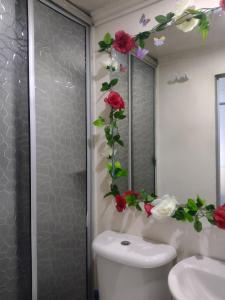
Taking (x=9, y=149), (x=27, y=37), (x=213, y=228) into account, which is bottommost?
(x=213, y=228)

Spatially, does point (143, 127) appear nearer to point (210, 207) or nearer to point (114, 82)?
point (114, 82)

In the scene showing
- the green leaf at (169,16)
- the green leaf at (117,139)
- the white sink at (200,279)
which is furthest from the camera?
the green leaf at (117,139)

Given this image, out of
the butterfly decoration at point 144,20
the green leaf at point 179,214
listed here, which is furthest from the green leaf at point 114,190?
the butterfly decoration at point 144,20

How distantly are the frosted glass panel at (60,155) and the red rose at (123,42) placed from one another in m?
0.25

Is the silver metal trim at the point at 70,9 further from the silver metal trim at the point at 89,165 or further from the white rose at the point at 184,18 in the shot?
the white rose at the point at 184,18

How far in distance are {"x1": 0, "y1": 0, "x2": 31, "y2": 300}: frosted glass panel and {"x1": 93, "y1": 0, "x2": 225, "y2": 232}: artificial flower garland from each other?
1.42ft

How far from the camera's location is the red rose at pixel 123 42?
1261mm

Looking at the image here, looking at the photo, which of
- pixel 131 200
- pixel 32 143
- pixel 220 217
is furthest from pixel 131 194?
pixel 32 143

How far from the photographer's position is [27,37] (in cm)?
112

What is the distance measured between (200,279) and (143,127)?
0.78 m

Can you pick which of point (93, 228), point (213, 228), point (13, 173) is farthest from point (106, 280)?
point (13, 173)

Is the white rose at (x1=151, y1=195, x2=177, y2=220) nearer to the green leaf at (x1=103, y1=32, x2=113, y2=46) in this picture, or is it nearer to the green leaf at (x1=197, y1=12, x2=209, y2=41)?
the green leaf at (x1=197, y1=12, x2=209, y2=41)

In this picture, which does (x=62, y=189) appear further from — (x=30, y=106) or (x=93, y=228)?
(x=30, y=106)

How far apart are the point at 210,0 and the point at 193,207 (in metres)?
0.97
